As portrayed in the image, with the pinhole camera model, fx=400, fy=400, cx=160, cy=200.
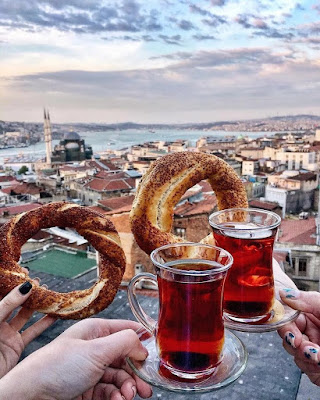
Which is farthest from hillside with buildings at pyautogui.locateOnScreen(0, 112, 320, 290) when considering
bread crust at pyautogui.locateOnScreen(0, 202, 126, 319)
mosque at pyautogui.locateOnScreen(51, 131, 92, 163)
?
bread crust at pyautogui.locateOnScreen(0, 202, 126, 319)

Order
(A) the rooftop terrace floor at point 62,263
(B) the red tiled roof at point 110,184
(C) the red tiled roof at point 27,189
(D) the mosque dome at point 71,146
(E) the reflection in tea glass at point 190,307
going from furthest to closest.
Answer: (D) the mosque dome at point 71,146 < (C) the red tiled roof at point 27,189 < (B) the red tiled roof at point 110,184 < (A) the rooftop terrace floor at point 62,263 < (E) the reflection in tea glass at point 190,307

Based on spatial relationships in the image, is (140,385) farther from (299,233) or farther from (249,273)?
(299,233)

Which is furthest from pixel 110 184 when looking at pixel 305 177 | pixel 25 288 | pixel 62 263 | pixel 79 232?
pixel 25 288

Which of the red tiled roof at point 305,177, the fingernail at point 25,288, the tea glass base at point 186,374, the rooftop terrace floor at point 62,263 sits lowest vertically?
the red tiled roof at point 305,177

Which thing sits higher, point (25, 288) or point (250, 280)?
point (250, 280)

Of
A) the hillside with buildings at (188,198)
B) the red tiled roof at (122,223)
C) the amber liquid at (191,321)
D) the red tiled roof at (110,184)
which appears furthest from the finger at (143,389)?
the red tiled roof at (110,184)

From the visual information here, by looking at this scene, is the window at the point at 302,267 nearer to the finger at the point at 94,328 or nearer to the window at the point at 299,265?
the window at the point at 299,265

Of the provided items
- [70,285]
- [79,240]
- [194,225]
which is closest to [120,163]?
[79,240]
